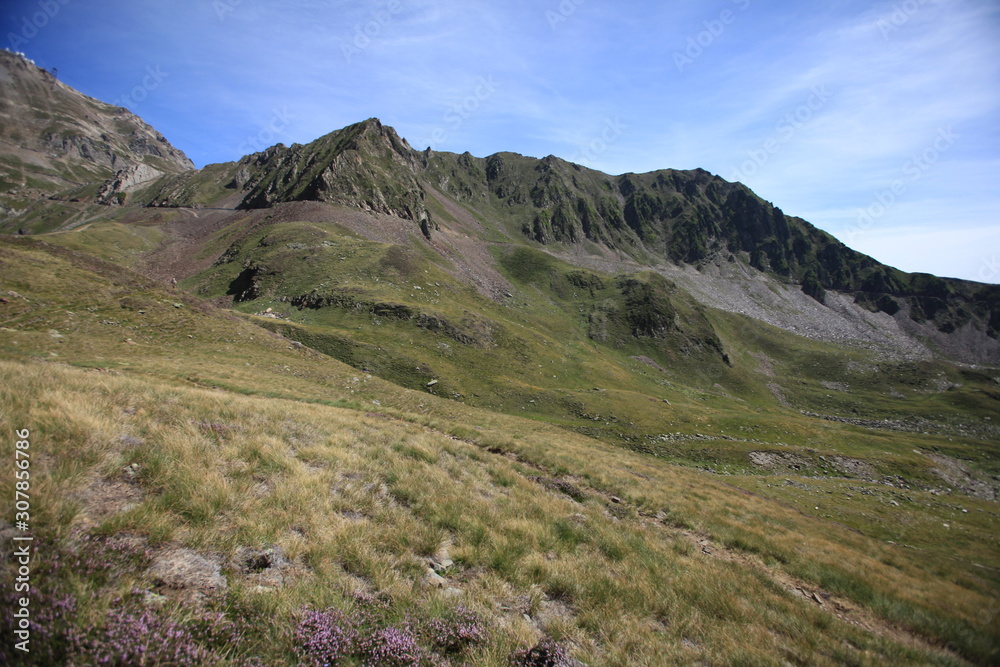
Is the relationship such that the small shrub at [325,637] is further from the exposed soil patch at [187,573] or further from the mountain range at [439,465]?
the exposed soil patch at [187,573]

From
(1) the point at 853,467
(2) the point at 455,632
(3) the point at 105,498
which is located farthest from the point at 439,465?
(1) the point at 853,467

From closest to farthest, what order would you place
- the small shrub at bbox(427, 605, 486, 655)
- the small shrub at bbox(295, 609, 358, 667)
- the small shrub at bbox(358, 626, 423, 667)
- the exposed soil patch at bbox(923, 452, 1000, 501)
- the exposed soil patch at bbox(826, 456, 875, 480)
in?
the small shrub at bbox(295, 609, 358, 667)
the small shrub at bbox(358, 626, 423, 667)
the small shrub at bbox(427, 605, 486, 655)
the exposed soil patch at bbox(826, 456, 875, 480)
the exposed soil patch at bbox(923, 452, 1000, 501)

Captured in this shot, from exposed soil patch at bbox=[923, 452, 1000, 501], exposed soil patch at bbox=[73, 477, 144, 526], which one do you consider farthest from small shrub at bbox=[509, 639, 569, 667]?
exposed soil patch at bbox=[923, 452, 1000, 501]

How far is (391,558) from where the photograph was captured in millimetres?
6488

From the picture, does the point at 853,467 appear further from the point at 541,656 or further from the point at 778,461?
the point at 541,656

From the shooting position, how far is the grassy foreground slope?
13.8 ft

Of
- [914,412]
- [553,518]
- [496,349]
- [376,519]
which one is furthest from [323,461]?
[914,412]

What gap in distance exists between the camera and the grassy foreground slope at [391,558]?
13.8 feet

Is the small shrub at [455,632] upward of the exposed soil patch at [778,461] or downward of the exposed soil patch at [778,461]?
upward

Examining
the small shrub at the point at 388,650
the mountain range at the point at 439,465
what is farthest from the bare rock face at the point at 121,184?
the small shrub at the point at 388,650

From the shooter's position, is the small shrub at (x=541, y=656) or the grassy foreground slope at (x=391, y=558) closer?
the grassy foreground slope at (x=391, y=558)

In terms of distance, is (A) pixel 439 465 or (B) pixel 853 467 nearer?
(A) pixel 439 465

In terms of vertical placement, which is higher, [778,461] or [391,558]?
[391,558]

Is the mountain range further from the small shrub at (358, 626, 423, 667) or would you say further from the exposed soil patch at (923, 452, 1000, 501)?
the exposed soil patch at (923, 452, 1000, 501)
